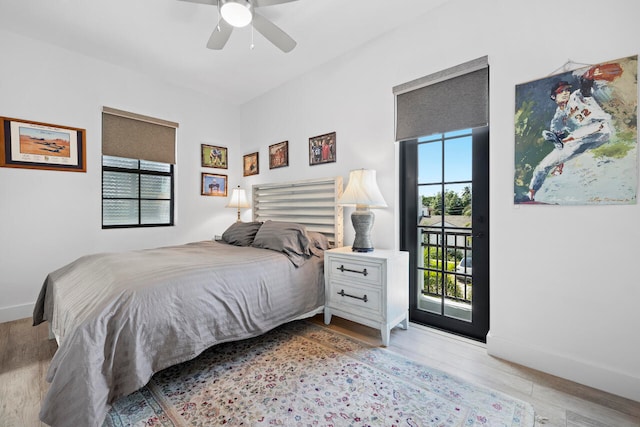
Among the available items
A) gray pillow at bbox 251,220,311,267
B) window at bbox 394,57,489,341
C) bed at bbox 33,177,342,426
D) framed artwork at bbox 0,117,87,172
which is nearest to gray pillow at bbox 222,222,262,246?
bed at bbox 33,177,342,426

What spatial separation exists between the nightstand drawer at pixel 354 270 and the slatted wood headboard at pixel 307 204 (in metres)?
0.53

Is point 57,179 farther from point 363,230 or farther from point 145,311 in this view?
point 363,230

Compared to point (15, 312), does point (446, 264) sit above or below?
above

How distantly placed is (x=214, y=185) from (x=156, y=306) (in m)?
2.82

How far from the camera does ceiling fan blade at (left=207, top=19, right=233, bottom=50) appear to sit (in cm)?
214

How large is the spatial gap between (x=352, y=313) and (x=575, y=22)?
245 cm

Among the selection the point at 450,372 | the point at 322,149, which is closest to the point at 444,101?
the point at 322,149

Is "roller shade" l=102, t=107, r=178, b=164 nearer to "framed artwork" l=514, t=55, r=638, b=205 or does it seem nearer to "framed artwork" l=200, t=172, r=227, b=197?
"framed artwork" l=200, t=172, r=227, b=197

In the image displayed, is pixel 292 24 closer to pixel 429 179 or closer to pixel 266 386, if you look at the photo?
pixel 429 179

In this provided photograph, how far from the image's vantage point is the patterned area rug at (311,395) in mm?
1425

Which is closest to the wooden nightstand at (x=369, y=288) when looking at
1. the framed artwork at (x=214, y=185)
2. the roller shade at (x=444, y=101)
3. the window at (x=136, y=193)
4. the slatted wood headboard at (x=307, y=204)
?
the slatted wood headboard at (x=307, y=204)

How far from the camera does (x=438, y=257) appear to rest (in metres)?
2.56

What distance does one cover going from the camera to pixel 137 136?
11.4ft

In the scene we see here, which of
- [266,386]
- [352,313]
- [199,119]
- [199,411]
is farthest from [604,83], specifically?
[199,119]
